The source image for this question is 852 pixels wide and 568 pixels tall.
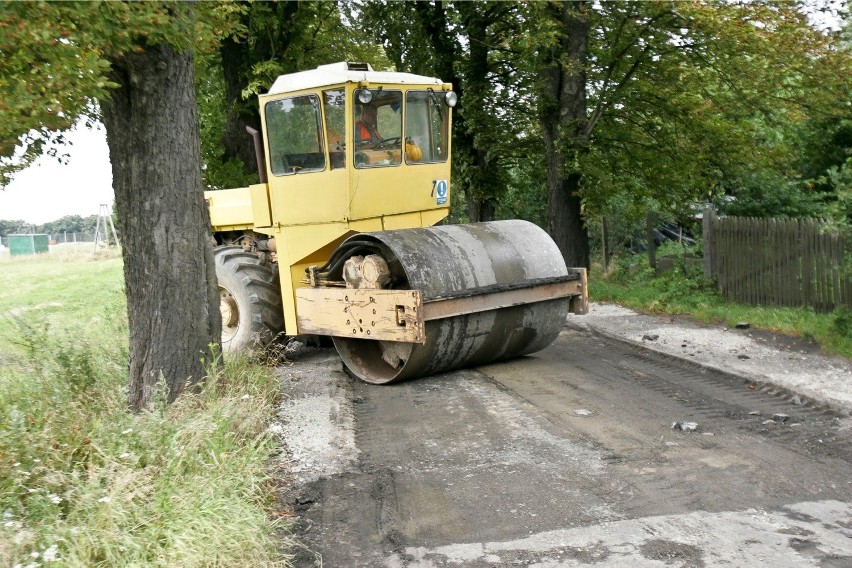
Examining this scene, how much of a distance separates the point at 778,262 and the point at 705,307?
119 cm

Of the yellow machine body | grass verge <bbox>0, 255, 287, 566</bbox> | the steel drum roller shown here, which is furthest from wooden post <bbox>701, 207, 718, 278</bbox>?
grass verge <bbox>0, 255, 287, 566</bbox>

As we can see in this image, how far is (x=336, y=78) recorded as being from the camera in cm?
956

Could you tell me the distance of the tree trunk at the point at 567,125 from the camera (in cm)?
1500

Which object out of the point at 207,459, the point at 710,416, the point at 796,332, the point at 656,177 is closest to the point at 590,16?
the point at 656,177

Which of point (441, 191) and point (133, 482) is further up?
point (441, 191)

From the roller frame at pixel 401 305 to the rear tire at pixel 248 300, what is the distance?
75 centimetres

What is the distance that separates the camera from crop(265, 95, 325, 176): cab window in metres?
9.84

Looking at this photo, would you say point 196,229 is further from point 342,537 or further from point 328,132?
point 342,537

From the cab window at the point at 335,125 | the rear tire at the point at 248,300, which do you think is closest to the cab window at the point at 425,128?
the cab window at the point at 335,125

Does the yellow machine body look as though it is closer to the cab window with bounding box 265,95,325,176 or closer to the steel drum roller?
the cab window with bounding box 265,95,325,176

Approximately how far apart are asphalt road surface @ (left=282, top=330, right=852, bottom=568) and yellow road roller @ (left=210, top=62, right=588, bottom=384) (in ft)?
2.03

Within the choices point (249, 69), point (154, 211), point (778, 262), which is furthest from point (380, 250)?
point (249, 69)

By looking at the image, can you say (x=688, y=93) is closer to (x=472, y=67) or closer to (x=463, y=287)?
(x=472, y=67)

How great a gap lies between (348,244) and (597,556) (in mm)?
5335
